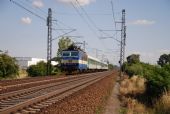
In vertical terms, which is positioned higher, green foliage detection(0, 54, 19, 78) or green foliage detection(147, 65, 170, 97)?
green foliage detection(0, 54, 19, 78)

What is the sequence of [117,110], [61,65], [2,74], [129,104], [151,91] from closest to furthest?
[117,110] < [129,104] < [151,91] < [2,74] < [61,65]

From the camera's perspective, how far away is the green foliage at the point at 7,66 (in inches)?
1546

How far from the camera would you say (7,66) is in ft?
131

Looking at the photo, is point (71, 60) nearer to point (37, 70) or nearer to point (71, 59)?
point (71, 59)

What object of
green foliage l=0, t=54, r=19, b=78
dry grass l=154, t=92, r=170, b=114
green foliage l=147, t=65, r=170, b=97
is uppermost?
green foliage l=0, t=54, r=19, b=78

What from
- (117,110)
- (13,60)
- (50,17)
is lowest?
Result: (117,110)

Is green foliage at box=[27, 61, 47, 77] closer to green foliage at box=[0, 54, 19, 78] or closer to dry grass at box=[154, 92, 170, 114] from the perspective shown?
green foliage at box=[0, 54, 19, 78]

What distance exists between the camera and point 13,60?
134 feet

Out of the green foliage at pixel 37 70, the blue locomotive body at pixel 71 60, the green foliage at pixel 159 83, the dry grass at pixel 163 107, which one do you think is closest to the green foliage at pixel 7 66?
the green foliage at pixel 37 70

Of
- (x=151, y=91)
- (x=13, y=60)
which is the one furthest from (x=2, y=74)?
(x=151, y=91)

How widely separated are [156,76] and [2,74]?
2140cm

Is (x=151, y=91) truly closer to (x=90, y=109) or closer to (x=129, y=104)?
(x=129, y=104)

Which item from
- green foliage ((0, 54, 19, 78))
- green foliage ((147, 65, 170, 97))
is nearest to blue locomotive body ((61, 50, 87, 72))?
green foliage ((0, 54, 19, 78))

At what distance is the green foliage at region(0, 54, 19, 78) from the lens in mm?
39263
